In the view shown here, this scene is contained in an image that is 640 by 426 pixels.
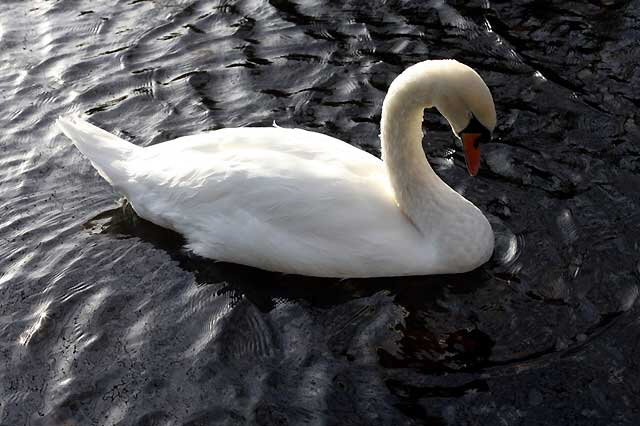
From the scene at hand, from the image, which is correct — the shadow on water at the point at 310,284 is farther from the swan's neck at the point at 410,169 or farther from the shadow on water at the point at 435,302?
the swan's neck at the point at 410,169

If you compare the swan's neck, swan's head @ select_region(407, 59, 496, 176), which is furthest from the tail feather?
swan's head @ select_region(407, 59, 496, 176)

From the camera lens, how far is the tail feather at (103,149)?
799 cm

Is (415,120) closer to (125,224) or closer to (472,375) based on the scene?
(472,375)

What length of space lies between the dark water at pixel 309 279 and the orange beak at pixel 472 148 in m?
0.70

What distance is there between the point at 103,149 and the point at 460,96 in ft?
10.1

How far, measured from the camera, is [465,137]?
23.3 ft

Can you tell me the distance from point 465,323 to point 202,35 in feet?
17.0

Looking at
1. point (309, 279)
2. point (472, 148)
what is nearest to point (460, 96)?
point (472, 148)

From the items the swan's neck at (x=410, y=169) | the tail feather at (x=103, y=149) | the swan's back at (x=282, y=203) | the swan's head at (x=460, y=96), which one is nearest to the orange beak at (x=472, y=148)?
the swan's head at (x=460, y=96)

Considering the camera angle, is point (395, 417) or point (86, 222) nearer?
point (395, 417)

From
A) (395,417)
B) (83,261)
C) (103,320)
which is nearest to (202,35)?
(83,261)

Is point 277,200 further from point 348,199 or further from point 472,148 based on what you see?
→ point 472,148

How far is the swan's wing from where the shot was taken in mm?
7059

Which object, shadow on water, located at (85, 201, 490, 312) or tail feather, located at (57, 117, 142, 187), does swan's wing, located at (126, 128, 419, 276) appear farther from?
tail feather, located at (57, 117, 142, 187)
